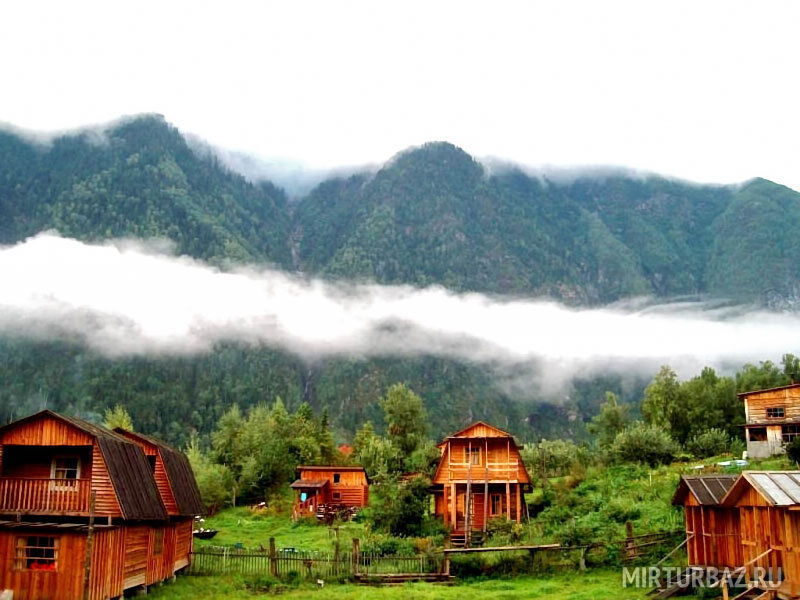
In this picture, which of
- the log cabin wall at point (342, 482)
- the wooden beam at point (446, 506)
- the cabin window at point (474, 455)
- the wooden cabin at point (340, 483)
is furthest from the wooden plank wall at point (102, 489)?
the log cabin wall at point (342, 482)

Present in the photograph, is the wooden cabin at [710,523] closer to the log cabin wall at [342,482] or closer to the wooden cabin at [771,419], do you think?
the wooden cabin at [771,419]

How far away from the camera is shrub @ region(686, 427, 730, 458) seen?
62125 mm

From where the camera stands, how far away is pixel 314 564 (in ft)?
114

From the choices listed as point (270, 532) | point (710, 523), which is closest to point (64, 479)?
point (270, 532)

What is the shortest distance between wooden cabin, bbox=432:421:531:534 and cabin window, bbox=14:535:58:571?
1144 inches

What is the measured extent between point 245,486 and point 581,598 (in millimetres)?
48989

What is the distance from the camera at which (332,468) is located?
64625 mm

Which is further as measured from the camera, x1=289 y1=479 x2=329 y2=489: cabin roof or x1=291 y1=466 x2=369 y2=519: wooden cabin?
x1=291 y1=466 x2=369 y2=519: wooden cabin

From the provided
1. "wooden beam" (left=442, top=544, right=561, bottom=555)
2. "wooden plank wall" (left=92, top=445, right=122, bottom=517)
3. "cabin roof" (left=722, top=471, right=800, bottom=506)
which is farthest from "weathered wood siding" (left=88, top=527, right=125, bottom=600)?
"cabin roof" (left=722, top=471, right=800, bottom=506)

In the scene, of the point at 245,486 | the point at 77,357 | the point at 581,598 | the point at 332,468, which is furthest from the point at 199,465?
the point at 77,357

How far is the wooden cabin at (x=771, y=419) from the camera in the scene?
54.4 m

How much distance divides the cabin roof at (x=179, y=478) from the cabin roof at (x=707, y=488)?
2384cm

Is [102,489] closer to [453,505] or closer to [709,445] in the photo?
[453,505]

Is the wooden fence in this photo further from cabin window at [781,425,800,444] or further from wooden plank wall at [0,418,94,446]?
cabin window at [781,425,800,444]
